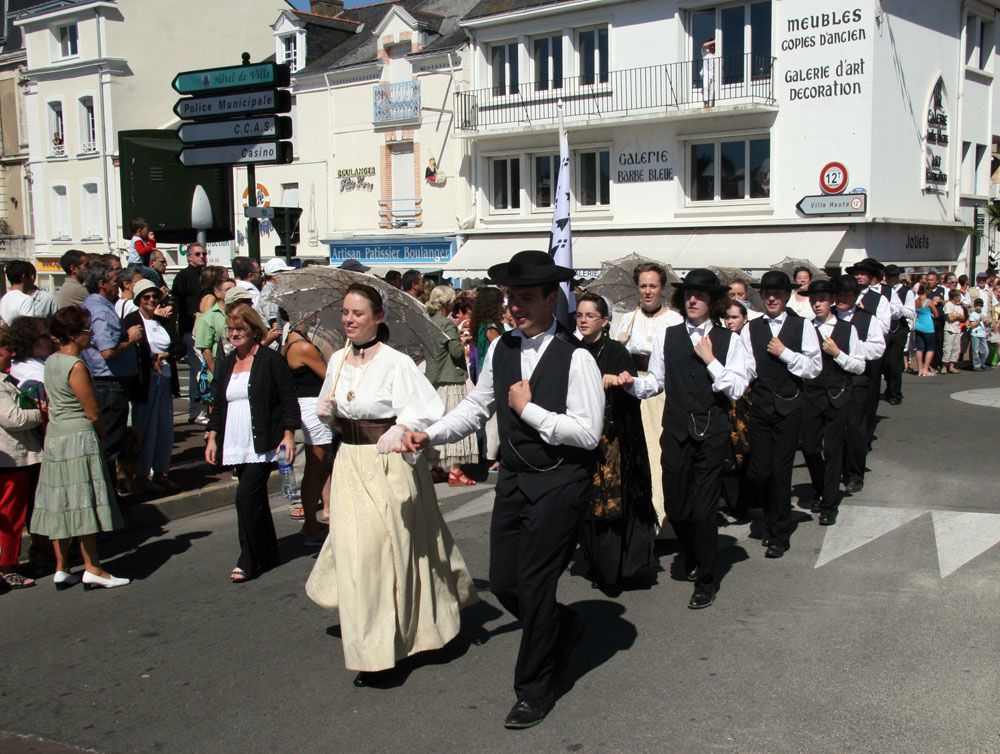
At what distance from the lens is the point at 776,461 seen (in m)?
7.20

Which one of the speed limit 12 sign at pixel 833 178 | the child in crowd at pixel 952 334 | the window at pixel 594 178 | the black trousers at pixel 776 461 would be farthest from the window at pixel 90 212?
the black trousers at pixel 776 461

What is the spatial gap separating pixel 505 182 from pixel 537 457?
27824mm

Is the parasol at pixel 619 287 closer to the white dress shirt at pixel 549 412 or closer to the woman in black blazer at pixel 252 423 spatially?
the woman in black blazer at pixel 252 423

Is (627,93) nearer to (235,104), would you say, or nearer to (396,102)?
(396,102)

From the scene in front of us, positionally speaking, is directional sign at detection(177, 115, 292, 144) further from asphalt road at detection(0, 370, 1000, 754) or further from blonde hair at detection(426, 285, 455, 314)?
asphalt road at detection(0, 370, 1000, 754)

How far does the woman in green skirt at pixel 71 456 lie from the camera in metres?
6.63

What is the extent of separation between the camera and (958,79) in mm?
28125

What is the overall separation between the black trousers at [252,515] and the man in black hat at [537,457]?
8.02ft

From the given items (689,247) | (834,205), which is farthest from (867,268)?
(689,247)

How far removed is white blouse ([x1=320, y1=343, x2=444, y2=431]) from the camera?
519 centimetres

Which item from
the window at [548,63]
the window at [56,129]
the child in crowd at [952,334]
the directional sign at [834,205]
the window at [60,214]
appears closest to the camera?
the child in crowd at [952,334]

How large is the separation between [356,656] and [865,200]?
2275 cm

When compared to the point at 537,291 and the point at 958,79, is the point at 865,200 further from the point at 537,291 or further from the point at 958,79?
the point at 537,291

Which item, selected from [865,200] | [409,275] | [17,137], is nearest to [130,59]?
[17,137]
